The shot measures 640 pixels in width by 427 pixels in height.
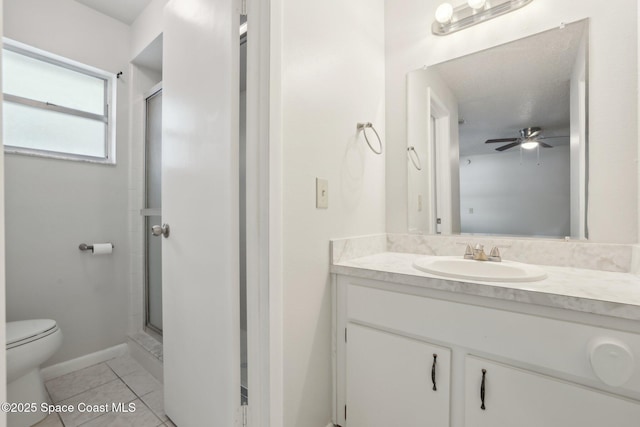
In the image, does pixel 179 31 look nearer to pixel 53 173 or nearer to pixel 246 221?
pixel 246 221

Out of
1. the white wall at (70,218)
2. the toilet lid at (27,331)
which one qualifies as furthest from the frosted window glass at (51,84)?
the toilet lid at (27,331)

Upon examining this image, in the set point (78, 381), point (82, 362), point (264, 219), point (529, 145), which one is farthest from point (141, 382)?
point (529, 145)

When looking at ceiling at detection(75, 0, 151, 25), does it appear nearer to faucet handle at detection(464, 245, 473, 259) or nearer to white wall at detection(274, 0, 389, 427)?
white wall at detection(274, 0, 389, 427)

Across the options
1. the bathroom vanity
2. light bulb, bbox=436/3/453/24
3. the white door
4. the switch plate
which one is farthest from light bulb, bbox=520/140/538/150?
the white door

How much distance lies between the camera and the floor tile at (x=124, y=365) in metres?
1.91

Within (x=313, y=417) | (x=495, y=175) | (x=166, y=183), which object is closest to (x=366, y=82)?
(x=495, y=175)

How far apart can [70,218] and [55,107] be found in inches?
29.2

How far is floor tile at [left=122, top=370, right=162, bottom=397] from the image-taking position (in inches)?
66.6

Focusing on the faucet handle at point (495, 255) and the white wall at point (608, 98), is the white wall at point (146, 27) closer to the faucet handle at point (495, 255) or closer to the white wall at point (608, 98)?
the white wall at point (608, 98)

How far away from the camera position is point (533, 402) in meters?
0.86

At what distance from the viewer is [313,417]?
118 cm

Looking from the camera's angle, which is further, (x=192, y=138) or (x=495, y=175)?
(x=495, y=175)

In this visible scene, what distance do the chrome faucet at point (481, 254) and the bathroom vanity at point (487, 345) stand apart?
9 cm

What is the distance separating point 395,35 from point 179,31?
1.13 metres
